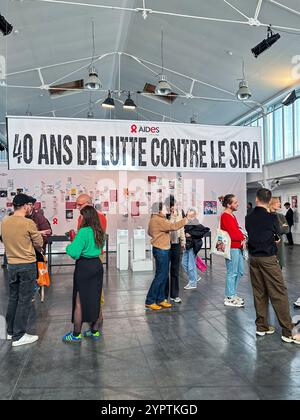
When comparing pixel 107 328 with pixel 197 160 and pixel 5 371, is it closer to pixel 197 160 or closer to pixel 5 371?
pixel 5 371

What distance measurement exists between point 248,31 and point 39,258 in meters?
6.14

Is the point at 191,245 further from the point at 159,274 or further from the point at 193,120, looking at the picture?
the point at 193,120

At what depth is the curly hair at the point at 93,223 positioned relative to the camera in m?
3.15

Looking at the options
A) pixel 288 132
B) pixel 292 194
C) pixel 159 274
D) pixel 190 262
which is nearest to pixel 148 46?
pixel 288 132

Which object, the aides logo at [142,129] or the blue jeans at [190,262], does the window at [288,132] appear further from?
the aides logo at [142,129]

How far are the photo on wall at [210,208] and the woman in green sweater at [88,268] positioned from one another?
29.7 ft

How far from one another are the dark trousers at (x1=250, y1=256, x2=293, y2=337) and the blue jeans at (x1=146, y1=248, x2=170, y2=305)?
1254 mm

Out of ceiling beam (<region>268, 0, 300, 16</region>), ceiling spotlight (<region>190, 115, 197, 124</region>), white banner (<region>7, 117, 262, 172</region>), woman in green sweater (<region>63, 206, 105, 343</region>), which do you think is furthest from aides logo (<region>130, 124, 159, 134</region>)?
ceiling spotlight (<region>190, 115, 197, 124</region>)

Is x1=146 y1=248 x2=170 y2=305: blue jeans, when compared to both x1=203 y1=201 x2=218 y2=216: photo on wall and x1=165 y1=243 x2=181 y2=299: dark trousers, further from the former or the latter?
x1=203 y1=201 x2=218 y2=216: photo on wall

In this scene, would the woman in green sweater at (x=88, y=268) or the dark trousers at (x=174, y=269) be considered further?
the dark trousers at (x=174, y=269)

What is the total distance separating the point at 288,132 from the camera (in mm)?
11070

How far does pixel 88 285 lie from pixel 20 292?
683mm

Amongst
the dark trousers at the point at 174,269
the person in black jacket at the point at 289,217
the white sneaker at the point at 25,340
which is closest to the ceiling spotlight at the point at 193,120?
the person in black jacket at the point at 289,217
